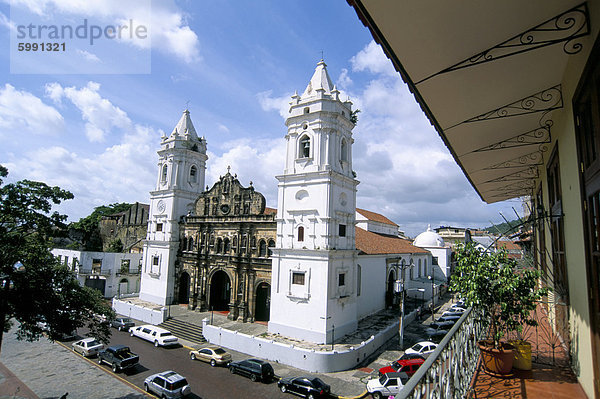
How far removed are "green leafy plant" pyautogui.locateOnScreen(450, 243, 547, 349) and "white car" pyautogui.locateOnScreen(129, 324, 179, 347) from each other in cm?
2098

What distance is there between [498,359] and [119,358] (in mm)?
19303

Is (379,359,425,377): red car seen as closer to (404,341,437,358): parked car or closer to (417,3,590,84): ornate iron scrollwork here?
(404,341,437,358): parked car

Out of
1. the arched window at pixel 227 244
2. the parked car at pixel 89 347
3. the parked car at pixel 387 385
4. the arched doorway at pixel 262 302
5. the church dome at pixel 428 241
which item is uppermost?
the church dome at pixel 428 241

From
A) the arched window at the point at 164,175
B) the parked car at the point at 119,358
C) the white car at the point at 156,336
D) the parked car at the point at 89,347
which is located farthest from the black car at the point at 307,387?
the arched window at the point at 164,175

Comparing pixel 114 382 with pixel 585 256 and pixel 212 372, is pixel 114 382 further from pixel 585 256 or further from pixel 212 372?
pixel 585 256

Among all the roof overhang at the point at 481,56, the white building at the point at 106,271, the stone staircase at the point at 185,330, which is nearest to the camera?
the roof overhang at the point at 481,56

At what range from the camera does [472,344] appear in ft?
18.6

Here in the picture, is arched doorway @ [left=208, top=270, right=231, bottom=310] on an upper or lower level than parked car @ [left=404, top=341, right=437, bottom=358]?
upper

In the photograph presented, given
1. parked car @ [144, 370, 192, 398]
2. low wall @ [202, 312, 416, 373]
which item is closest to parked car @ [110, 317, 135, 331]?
low wall @ [202, 312, 416, 373]

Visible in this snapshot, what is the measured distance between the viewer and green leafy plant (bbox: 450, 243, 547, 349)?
5.30 meters

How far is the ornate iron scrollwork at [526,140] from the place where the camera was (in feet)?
19.7

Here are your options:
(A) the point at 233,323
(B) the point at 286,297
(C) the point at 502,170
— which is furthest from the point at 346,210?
(C) the point at 502,170

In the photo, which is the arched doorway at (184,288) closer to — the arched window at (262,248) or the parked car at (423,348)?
the arched window at (262,248)

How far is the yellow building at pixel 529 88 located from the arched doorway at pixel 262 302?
68.5 ft
